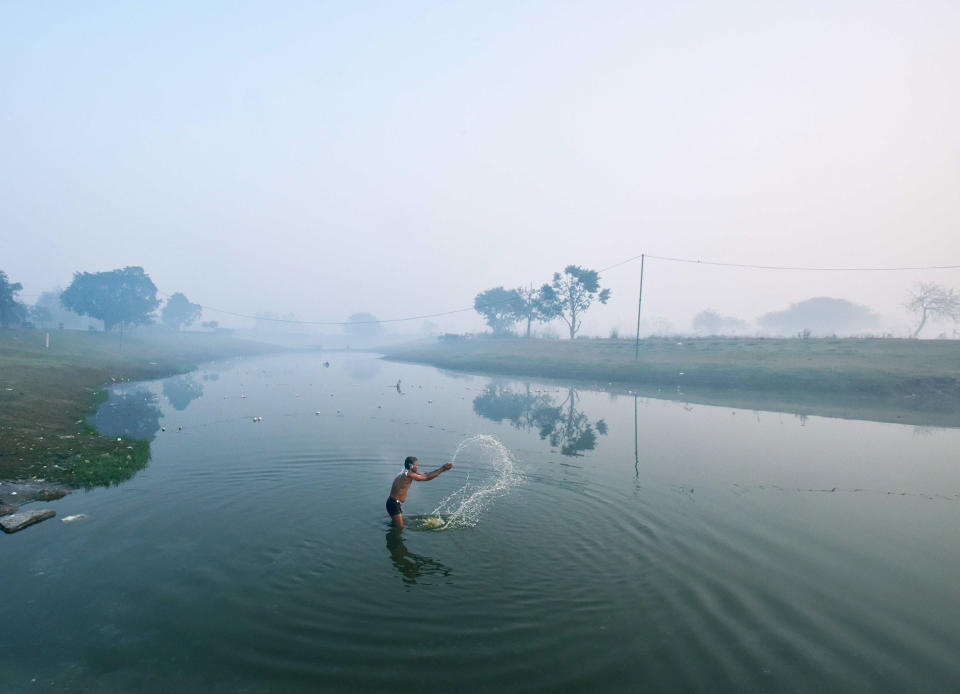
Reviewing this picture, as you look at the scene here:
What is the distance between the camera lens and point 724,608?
9359mm

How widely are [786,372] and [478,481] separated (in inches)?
1615

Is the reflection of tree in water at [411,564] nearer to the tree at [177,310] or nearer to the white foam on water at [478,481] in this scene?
the white foam on water at [478,481]

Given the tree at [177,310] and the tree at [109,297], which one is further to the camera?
the tree at [177,310]

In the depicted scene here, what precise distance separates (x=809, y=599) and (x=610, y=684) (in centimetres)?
504

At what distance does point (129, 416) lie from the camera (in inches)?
1152

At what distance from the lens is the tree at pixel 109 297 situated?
84.2 metres

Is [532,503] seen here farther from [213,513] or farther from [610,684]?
[213,513]

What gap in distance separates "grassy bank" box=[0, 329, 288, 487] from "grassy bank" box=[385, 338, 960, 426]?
37602 mm

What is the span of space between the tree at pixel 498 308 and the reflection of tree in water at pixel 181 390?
90209 millimetres

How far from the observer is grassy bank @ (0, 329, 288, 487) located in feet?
54.7

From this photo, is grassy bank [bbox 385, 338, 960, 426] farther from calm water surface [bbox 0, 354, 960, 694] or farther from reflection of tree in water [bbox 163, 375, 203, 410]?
reflection of tree in water [bbox 163, 375, 203, 410]

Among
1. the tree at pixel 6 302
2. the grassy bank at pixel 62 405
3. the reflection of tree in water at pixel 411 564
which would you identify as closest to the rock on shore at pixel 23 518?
the grassy bank at pixel 62 405

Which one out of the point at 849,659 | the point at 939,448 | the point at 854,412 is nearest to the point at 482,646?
the point at 849,659

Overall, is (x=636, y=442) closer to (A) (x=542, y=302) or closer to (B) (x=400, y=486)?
(B) (x=400, y=486)
